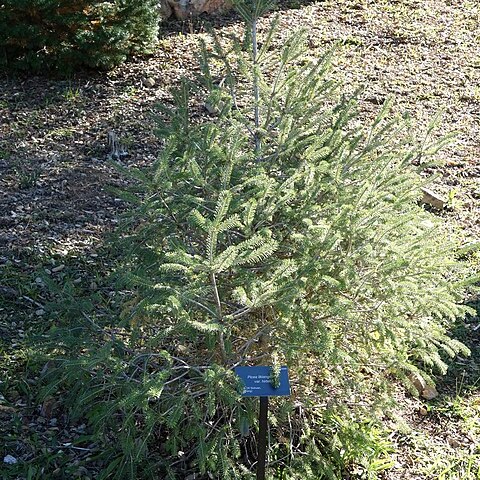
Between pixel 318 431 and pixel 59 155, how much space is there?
3178mm

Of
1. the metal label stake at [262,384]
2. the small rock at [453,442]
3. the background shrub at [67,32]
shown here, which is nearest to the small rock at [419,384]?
the small rock at [453,442]

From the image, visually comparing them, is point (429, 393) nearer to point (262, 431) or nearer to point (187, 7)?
point (262, 431)

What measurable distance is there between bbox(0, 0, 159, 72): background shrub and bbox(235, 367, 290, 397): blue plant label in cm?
449

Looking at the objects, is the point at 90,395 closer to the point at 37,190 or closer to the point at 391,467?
the point at 391,467

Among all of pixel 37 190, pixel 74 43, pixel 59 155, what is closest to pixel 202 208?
pixel 37 190

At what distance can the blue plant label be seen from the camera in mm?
2854

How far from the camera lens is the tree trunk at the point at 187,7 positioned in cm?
812

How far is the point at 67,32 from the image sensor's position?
6691mm

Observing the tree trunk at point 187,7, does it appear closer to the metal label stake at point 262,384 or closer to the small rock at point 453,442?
the small rock at point 453,442

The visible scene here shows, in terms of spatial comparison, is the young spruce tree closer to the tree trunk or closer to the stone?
the stone

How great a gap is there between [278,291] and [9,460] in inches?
55.8

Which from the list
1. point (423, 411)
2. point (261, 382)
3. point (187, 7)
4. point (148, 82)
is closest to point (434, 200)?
point (423, 411)

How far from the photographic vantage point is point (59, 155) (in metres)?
5.89

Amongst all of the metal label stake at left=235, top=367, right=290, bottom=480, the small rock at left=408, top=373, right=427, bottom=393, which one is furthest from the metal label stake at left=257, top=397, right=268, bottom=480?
the small rock at left=408, top=373, right=427, bottom=393
